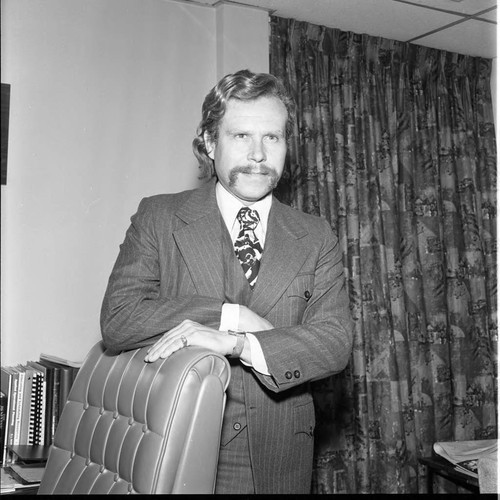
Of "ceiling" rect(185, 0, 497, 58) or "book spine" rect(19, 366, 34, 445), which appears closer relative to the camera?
"book spine" rect(19, 366, 34, 445)

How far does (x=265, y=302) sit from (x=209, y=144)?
0.49 meters

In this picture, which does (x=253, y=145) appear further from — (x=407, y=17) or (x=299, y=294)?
(x=407, y=17)

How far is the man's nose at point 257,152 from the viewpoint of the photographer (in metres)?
1.95

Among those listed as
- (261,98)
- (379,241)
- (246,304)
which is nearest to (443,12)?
(379,241)

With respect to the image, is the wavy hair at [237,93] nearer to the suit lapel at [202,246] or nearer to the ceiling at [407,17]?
the suit lapel at [202,246]

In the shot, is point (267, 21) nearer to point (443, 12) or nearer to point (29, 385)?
point (443, 12)

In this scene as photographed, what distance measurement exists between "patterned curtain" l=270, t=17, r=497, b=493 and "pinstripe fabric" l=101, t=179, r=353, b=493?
5.39 ft

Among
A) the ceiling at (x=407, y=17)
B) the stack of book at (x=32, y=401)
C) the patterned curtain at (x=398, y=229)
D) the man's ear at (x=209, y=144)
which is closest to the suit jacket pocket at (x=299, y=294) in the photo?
the man's ear at (x=209, y=144)

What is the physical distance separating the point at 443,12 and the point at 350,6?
47 centimetres

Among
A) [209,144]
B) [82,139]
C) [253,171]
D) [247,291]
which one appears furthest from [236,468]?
[82,139]

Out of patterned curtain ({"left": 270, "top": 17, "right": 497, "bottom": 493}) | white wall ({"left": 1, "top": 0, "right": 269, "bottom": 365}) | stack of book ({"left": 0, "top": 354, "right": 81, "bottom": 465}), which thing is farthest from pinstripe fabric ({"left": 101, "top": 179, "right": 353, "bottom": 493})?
patterned curtain ({"left": 270, "top": 17, "right": 497, "bottom": 493})

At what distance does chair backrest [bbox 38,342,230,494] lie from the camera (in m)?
1.36

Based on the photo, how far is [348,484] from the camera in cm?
373

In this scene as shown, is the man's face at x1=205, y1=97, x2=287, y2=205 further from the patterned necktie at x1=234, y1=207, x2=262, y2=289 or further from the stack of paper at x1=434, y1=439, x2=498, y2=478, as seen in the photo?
the stack of paper at x1=434, y1=439, x2=498, y2=478
